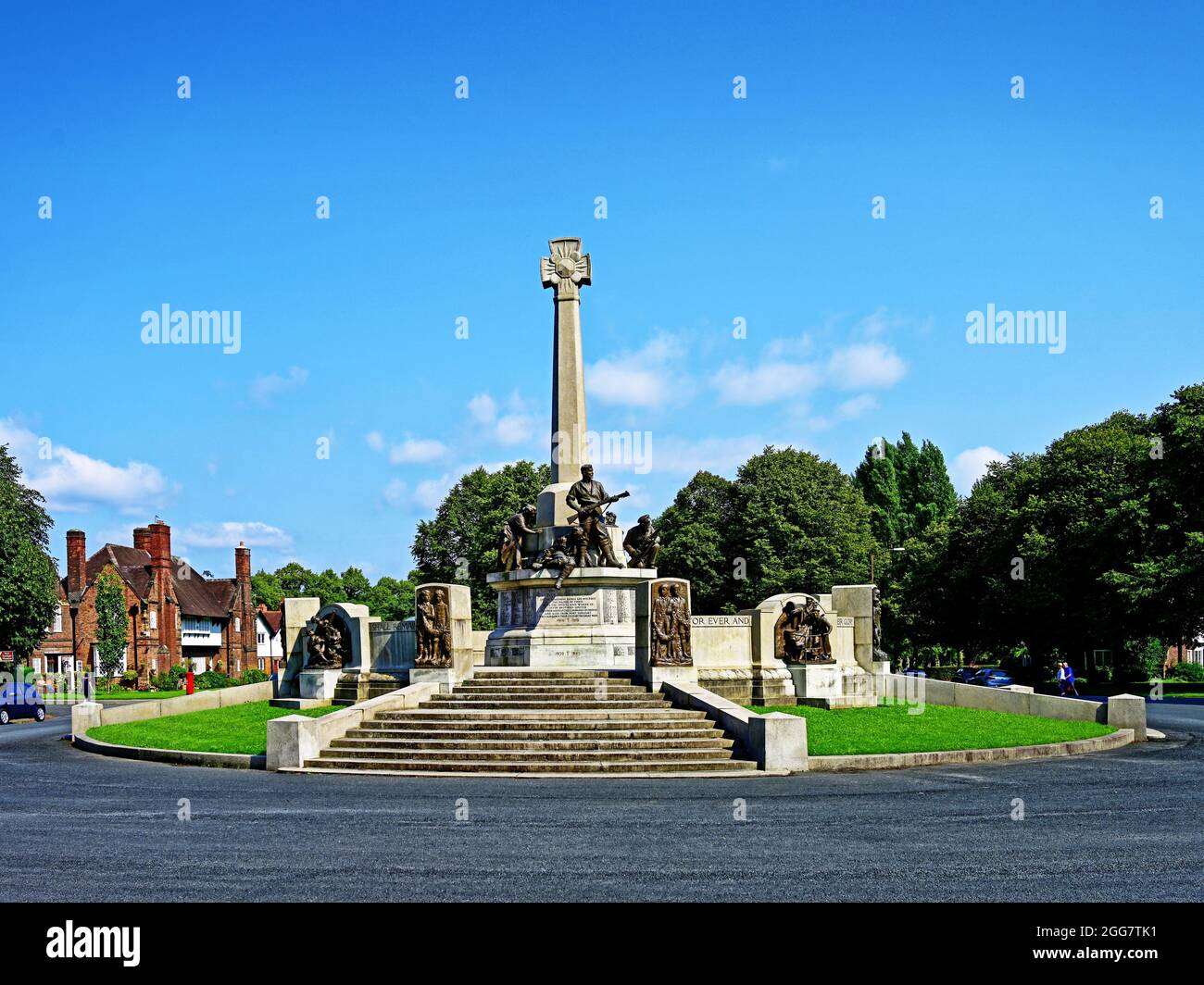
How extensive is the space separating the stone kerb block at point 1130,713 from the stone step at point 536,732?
9.82 metres

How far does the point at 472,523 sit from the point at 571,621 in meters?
45.6

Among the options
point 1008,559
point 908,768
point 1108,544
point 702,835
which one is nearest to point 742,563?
point 1008,559

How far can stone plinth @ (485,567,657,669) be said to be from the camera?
28.4 metres

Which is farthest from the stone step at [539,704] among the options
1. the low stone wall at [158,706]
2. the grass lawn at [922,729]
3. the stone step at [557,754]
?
the low stone wall at [158,706]

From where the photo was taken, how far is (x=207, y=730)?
2705 centimetres

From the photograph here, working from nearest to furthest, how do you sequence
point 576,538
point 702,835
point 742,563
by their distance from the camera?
point 702,835, point 576,538, point 742,563

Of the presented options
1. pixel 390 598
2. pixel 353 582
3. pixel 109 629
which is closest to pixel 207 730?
pixel 109 629

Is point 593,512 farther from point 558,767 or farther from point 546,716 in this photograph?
point 558,767

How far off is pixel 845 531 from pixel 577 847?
58399mm

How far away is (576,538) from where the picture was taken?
29.5 m

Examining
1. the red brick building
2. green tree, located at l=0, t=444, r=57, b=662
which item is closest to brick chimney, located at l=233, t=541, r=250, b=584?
the red brick building
